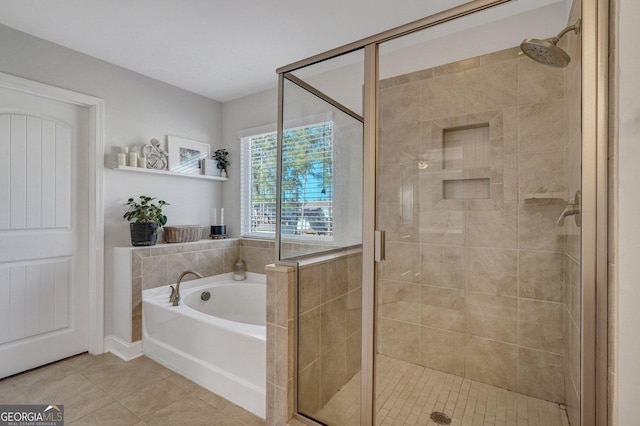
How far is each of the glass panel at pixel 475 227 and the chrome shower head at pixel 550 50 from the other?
0.41 feet

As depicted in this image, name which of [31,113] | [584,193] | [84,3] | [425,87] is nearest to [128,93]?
[31,113]

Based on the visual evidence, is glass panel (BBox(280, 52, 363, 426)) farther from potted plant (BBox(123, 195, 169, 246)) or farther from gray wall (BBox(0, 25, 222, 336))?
gray wall (BBox(0, 25, 222, 336))

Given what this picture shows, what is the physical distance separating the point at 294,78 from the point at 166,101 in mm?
1976

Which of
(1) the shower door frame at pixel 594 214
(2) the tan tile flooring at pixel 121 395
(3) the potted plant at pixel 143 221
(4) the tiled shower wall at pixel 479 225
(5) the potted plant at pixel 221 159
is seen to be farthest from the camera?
(5) the potted plant at pixel 221 159

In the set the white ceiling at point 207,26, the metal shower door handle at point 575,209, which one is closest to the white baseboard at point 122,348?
the white ceiling at point 207,26

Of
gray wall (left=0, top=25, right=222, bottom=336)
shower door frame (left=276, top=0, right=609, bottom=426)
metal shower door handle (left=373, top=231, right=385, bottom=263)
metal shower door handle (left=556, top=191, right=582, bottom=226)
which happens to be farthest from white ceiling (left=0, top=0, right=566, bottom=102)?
metal shower door handle (left=373, top=231, right=385, bottom=263)

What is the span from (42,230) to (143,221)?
674 mm

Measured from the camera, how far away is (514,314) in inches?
69.5

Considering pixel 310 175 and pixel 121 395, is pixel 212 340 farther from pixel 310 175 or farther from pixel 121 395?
pixel 310 175

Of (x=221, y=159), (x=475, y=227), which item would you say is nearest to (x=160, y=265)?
(x=221, y=159)

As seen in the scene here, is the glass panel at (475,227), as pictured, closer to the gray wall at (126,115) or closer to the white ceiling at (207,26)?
the white ceiling at (207,26)

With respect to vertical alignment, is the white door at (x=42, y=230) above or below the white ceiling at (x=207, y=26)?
below

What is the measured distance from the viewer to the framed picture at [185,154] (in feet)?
9.93

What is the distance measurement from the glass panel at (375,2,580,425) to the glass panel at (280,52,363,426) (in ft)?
0.49
